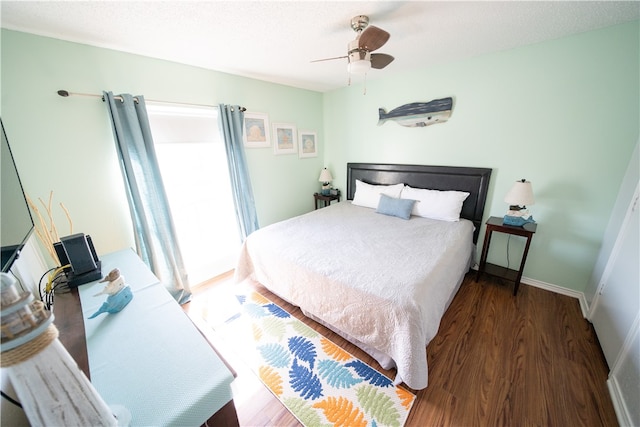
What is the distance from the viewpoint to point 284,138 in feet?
10.4

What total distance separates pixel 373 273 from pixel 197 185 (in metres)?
2.16

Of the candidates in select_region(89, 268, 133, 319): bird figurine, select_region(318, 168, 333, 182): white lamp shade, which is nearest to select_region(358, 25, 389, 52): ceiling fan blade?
select_region(89, 268, 133, 319): bird figurine

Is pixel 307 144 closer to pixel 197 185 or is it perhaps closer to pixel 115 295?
pixel 197 185

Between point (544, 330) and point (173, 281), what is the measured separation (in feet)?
10.9

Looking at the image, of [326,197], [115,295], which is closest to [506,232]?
[326,197]

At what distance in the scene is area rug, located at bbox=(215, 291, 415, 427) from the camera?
1.31m

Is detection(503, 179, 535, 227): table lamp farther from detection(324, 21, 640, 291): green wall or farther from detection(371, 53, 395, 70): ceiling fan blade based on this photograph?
detection(371, 53, 395, 70): ceiling fan blade

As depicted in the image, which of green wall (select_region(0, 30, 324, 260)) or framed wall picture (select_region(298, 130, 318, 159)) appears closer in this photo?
green wall (select_region(0, 30, 324, 260))

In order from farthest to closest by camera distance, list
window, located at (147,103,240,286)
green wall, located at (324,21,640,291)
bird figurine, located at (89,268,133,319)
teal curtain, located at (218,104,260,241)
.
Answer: teal curtain, located at (218,104,260,241) → window, located at (147,103,240,286) → green wall, located at (324,21,640,291) → bird figurine, located at (89,268,133,319)

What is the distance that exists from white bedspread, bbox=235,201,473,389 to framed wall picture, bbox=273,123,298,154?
46.1 inches

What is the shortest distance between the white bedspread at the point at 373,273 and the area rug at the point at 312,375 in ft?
0.54

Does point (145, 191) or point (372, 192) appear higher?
point (145, 191)

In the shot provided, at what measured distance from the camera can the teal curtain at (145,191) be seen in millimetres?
1845

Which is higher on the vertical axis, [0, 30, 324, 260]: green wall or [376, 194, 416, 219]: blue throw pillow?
[0, 30, 324, 260]: green wall
